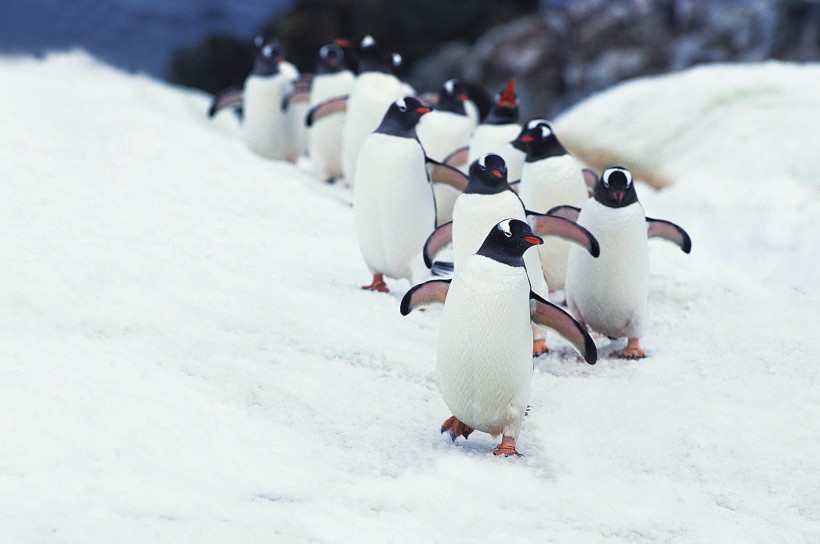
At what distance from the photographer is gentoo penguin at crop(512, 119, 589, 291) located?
4.71m

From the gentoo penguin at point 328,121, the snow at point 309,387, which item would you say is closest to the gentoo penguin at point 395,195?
the snow at point 309,387

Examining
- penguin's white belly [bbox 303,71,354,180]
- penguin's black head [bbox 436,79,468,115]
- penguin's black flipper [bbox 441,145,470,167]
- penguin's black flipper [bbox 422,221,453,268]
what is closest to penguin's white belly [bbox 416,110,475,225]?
penguin's black head [bbox 436,79,468,115]

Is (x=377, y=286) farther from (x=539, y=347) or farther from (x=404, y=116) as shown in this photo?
(x=539, y=347)

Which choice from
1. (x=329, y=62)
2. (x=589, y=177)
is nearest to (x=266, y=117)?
(x=329, y=62)

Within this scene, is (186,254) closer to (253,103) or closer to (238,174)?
(238,174)

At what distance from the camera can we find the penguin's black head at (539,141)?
4.66 metres

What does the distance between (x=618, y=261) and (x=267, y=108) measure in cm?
446

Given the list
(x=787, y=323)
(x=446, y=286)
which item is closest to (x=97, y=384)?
(x=446, y=286)

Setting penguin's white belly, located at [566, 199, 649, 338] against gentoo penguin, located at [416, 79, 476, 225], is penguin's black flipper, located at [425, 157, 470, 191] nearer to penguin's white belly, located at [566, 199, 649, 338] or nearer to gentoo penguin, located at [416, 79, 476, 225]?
penguin's white belly, located at [566, 199, 649, 338]

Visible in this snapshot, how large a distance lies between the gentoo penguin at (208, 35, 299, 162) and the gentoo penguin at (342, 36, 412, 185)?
4.79 ft

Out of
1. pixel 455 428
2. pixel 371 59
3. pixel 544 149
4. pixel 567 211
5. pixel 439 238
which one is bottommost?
pixel 455 428

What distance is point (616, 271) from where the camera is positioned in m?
4.21

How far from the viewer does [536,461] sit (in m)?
3.10

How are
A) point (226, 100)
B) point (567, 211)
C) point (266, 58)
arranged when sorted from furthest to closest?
point (226, 100) → point (266, 58) → point (567, 211)
